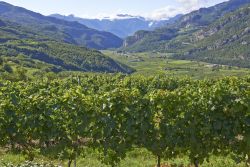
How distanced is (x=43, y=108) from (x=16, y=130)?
251 cm

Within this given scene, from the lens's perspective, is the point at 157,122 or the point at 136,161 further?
the point at 136,161

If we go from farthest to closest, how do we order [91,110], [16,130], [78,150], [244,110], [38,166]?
[16,130] < [78,150] < [91,110] < [244,110] < [38,166]

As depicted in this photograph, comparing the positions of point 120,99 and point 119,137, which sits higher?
point 120,99

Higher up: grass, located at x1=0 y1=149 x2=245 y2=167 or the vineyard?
the vineyard

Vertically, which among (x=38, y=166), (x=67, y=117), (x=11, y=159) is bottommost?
(x=11, y=159)

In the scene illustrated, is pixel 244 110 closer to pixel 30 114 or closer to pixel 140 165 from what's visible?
pixel 140 165

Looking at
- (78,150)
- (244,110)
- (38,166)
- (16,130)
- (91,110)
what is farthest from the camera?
(16,130)

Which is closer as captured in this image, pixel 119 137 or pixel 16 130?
pixel 119 137

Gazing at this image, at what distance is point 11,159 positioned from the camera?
2689 cm

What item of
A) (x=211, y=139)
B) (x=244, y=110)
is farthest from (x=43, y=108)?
(x=244, y=110)

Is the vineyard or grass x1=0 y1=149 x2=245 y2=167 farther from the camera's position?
grass x1=0 y1=149 x2=245 y2=167

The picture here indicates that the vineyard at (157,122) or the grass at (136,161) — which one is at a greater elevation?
the vineyard at (157,122)

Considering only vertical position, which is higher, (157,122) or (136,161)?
(157,122)

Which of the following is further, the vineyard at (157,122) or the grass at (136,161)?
the grass at (136,161)
